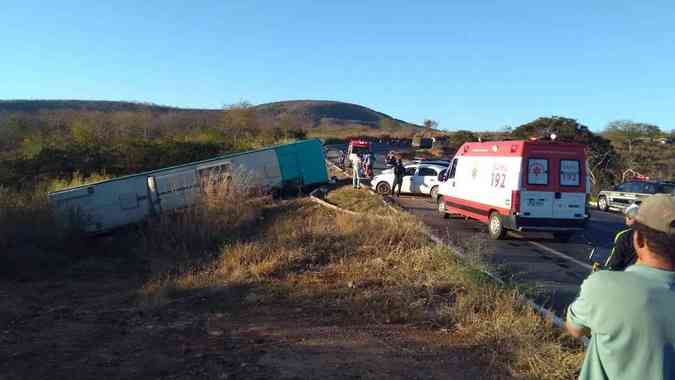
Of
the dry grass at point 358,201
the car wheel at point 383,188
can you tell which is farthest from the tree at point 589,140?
the dry grass at point 358,201

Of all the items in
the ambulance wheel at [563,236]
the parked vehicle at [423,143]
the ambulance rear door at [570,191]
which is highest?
the parked vehicle at [423,143]

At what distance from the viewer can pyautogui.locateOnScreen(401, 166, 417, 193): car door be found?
23.4 metres

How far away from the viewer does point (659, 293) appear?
86.2 inches

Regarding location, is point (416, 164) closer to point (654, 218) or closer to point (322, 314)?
point (322, 314)

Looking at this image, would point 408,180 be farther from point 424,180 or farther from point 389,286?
point 389,286

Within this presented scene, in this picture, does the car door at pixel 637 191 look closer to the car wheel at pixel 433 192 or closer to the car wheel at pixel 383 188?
the car wheel at pixel 433 192

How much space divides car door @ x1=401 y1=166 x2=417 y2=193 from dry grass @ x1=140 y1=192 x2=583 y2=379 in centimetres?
1065

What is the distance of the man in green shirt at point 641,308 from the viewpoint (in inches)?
86.2

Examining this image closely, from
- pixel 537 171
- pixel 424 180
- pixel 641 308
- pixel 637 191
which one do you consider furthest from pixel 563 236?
pixel 641 308

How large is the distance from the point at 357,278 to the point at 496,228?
5.59 meters

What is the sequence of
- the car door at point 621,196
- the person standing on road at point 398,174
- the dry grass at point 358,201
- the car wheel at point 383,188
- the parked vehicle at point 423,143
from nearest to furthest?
1. the dry grass at point 358,201
2. the car door at point 621,196
3. the person standing on road at point 398,174
4. the car wheel at point 383,188
5. the parked vehicle at point 423,143

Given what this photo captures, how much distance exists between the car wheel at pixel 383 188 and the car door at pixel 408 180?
671 mm

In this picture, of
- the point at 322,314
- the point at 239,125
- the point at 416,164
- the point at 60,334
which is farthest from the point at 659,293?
the point at 239,125

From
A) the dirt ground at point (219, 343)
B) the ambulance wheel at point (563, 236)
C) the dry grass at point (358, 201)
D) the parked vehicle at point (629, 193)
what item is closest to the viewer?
the dirt ground at point (219, 343)
